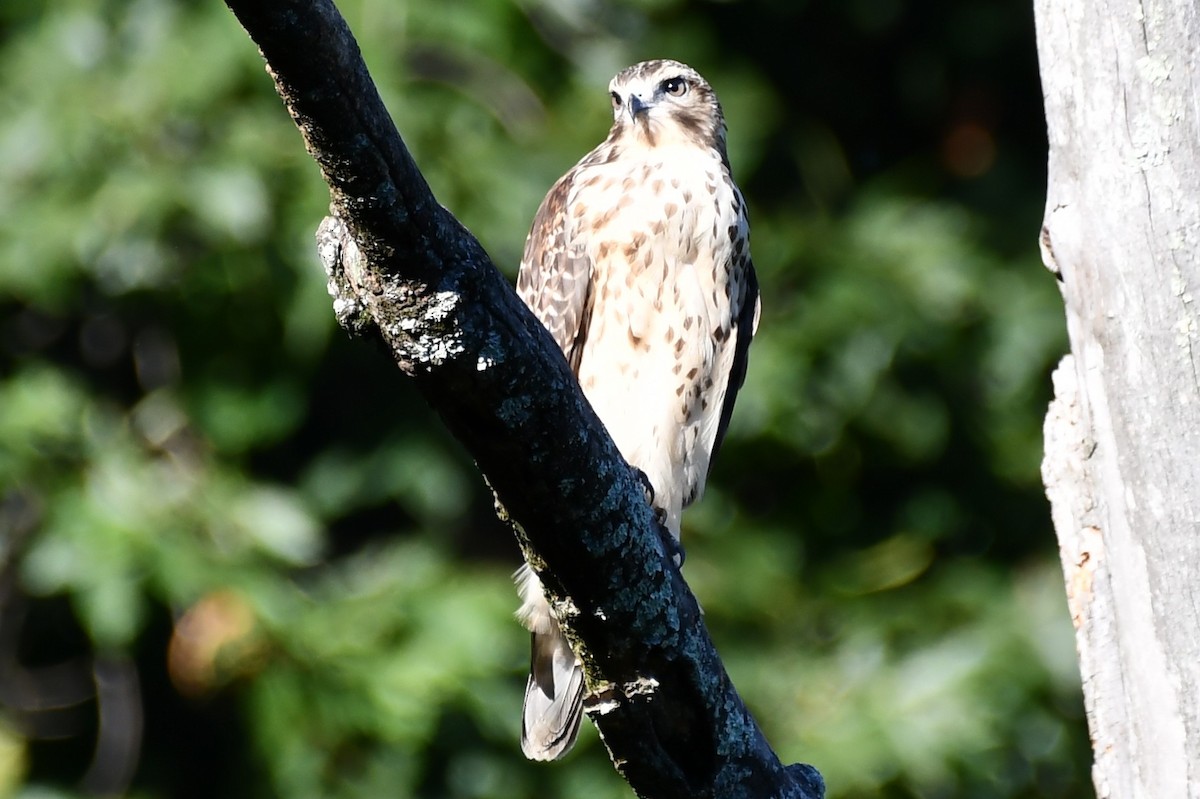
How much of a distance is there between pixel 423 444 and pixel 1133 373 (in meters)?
2.83

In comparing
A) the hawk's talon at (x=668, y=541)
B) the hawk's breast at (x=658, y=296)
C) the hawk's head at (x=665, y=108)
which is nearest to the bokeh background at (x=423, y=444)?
→ the hawk's head at (x=665, y=108)

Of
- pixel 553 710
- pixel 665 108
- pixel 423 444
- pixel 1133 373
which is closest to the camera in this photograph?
pixel 1133 373

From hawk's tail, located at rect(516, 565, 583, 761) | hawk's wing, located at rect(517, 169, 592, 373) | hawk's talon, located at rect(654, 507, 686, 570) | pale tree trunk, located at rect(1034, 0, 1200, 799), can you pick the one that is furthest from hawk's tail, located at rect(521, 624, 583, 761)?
pale tree trunk, located at rect(1034, 0, 1200, 799)

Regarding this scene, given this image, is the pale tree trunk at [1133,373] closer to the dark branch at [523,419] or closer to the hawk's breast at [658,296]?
the dark branch at [523,419]

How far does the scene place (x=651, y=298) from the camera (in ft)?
12.3

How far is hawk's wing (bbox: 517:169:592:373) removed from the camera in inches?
150

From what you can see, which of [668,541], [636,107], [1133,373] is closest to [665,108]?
[636,107]

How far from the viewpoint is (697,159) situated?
3.93 m

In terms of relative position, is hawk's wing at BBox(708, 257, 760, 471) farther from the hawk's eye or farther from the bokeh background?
the bokeh background

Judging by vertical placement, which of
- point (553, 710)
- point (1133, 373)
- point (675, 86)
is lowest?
point (553, 710)

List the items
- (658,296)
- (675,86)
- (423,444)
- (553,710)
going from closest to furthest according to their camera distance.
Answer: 1. (553,710)
2. (658,296)
3. (675,86)
4. (423,444)

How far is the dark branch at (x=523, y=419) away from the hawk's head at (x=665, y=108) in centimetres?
187

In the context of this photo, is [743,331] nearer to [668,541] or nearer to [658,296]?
[658,296]

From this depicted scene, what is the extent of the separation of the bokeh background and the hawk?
74 cm
